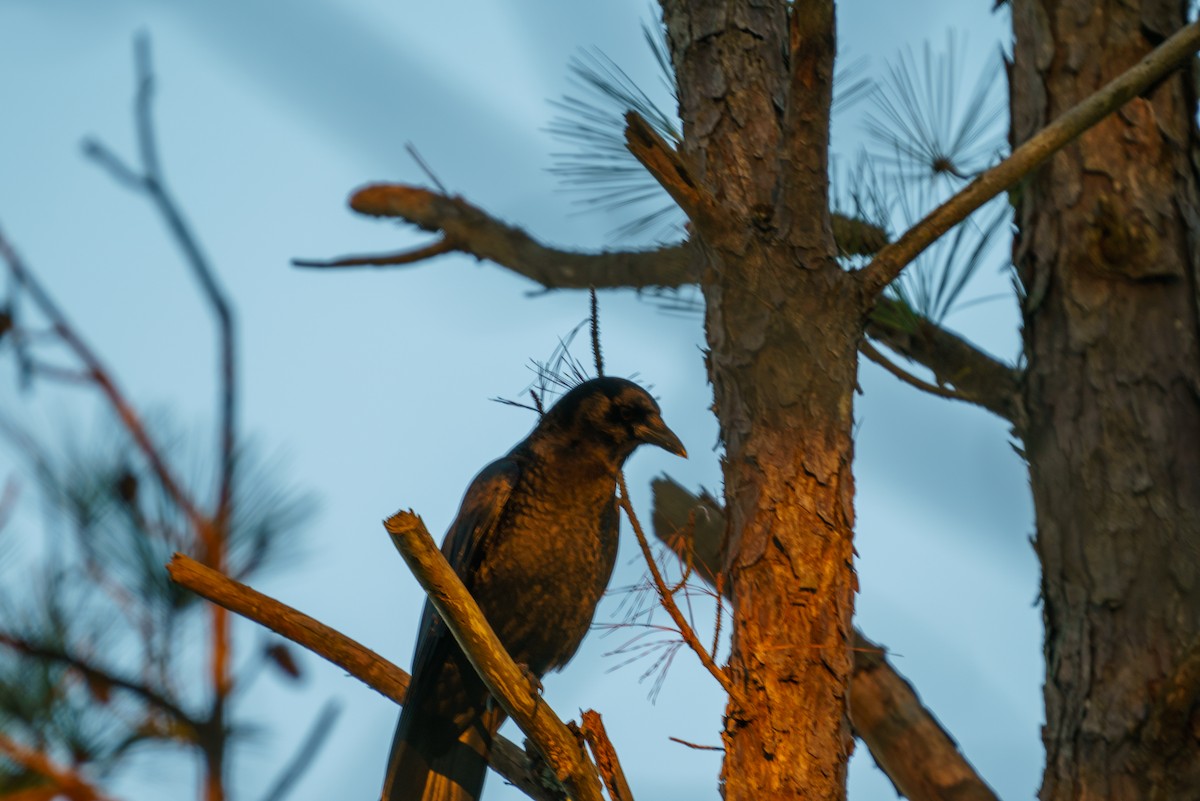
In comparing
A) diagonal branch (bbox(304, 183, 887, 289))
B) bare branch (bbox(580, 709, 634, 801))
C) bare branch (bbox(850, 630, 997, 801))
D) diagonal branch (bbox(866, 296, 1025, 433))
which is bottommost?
bare branch (bbox(580, 709, 634, 801))

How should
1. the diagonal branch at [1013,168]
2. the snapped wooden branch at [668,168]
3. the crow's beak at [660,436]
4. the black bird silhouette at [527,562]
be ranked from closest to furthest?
the snapped wooden branch at [668,168] < the diagonal branch at [1013,168] < the black bird silhouette at [527,562] < the crow's beak at [660,436]

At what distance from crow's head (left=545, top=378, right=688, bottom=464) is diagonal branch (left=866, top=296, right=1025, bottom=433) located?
1051 mm

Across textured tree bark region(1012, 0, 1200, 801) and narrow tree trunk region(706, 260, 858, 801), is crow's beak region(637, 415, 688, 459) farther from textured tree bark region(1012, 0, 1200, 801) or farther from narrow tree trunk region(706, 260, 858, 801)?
textured tree bark region(1012, 0, 1200, 801)

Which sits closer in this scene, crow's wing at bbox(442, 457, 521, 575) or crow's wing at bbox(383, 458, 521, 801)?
crow's wing at bbox(383, 458, 521, 801)

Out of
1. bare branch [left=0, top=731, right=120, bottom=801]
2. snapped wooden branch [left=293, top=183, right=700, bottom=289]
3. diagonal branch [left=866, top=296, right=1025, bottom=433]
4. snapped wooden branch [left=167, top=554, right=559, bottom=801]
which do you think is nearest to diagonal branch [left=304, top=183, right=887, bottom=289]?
snapped wooden branch [left=293, top=183, right=700, bottom=289]

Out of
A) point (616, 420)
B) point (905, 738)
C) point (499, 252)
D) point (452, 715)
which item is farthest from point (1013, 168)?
point (499, 252)

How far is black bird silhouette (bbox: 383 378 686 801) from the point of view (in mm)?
3963

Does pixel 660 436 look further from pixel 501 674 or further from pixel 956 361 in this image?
pixel 501 674

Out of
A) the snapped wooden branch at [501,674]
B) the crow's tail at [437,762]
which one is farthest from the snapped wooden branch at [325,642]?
the snapped wooden branch at [501,674]

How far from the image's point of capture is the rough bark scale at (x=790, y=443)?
280 centimetres

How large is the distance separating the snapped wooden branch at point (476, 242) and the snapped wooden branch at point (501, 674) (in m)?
3.08

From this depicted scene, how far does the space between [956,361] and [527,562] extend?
1839 millimetres

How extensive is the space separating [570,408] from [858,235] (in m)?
1.27

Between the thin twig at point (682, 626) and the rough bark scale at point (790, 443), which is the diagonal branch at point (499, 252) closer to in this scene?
the rough bark scale at point (790, 443)
